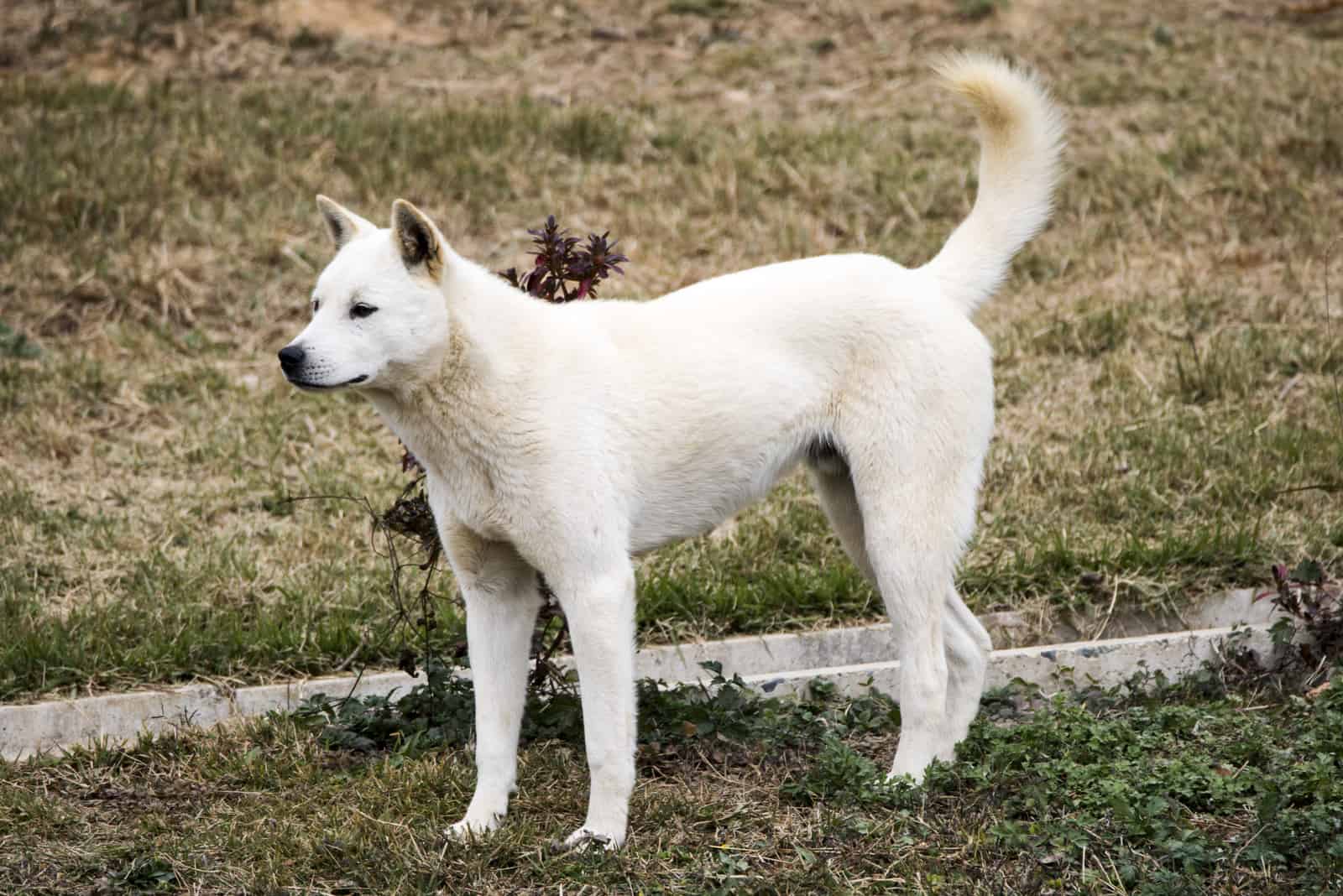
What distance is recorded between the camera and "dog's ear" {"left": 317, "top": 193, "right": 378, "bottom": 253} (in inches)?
158

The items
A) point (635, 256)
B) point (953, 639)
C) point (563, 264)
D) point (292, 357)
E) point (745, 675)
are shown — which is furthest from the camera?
point (635, 256)

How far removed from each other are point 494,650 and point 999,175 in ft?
6.57

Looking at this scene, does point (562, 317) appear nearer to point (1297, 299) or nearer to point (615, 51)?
point (1297, 299)

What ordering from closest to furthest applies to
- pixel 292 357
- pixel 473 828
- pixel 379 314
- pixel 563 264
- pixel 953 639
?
1. pixel 292 357
2. pixel 379 314
3. pixel 473 828
4. pixel 953 639
5. pixel 563 264

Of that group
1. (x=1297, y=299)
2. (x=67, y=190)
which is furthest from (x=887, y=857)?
(x=67, y=190)

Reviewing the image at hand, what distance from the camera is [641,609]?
5.43m

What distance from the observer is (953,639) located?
14.5ft

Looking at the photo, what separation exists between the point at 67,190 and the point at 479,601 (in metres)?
5.63

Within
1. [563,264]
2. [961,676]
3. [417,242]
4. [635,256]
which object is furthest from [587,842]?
[635,256]

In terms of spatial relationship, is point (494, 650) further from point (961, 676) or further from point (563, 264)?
point (961, 676)

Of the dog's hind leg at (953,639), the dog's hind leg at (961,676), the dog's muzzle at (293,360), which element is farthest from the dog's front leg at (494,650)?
the dog's hind leg at (961,676)

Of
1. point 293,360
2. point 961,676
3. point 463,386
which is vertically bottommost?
point 961,676

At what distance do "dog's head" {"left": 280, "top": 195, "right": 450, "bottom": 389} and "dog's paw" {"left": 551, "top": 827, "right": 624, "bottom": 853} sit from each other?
121 cm

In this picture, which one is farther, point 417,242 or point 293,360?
point 417,242
